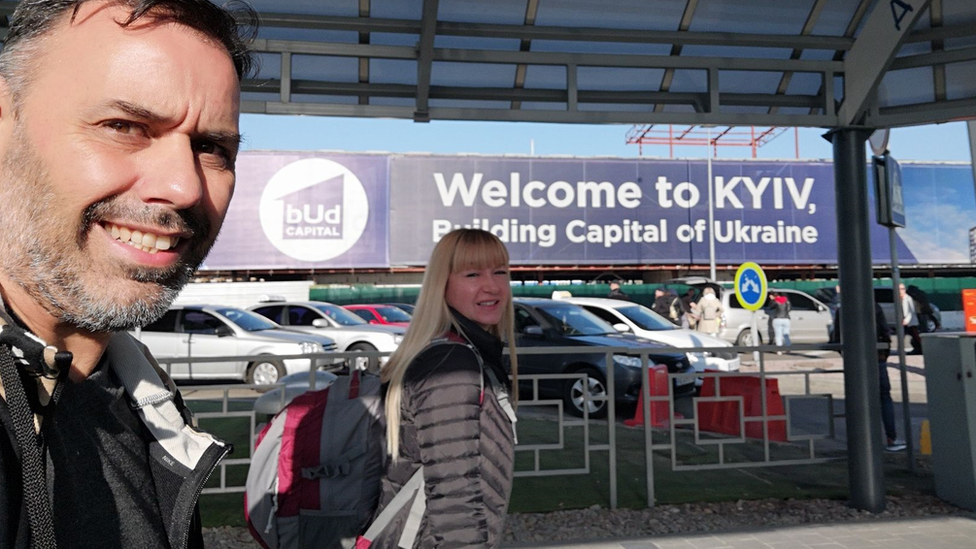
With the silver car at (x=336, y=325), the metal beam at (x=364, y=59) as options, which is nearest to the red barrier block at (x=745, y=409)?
the metal beam at (x=364, y=59)

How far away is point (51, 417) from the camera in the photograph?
0.78 metres

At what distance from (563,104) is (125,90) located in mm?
4456

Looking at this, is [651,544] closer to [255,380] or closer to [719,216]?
[255,380]

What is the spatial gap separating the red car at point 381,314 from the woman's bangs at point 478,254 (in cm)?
1271

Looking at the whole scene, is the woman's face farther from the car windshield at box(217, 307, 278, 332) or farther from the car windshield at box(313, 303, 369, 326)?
the car windshield at box(313, 303, 369, 326)

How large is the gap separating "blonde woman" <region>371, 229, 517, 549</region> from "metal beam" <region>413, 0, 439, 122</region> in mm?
2429

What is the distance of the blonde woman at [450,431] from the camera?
171 centimetres

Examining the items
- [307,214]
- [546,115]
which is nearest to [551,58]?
[546,115]

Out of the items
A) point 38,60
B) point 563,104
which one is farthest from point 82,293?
point 563,104

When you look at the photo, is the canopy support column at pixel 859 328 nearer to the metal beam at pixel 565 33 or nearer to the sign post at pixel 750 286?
the metal beam at pixel 565 33

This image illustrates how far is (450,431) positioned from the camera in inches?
68.9

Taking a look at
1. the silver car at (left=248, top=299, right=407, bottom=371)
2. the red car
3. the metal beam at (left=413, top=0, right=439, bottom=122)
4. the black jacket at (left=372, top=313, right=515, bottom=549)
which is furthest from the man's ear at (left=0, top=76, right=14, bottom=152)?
the red car

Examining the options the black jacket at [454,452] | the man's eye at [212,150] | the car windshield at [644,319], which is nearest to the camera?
the man's eye at [212,150]

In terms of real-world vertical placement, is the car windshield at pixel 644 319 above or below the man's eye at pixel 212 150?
below
